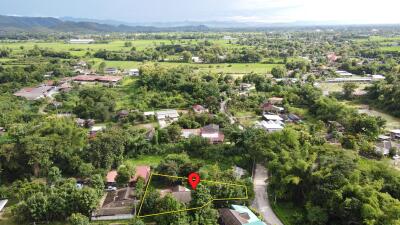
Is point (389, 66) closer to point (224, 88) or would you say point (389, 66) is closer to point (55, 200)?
point (224, 88)

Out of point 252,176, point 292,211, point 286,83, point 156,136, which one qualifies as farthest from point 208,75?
point 292,211

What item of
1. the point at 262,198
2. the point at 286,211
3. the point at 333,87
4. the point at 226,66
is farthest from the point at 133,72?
the point at 286,211

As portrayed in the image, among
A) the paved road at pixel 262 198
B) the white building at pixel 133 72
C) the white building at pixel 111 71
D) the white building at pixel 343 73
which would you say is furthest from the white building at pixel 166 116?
the white building at pixel 343 73

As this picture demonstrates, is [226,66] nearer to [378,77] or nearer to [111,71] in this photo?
[111,71]

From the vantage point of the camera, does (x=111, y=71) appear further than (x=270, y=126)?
Yes

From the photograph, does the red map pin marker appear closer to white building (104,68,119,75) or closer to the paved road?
the paved road

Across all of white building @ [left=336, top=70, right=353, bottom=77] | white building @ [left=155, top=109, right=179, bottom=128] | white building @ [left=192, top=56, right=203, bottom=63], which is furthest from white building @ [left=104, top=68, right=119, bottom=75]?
white building @ [left=336, top=70, right=353, bottom=77]

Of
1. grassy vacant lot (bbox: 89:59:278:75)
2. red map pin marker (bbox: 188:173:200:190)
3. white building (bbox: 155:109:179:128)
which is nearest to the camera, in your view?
red map pin marker (bbox: 188:173:200:190)

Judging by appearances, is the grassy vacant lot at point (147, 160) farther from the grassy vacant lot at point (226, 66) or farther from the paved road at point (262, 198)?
the grassy vacant lot at point (226, 66)
